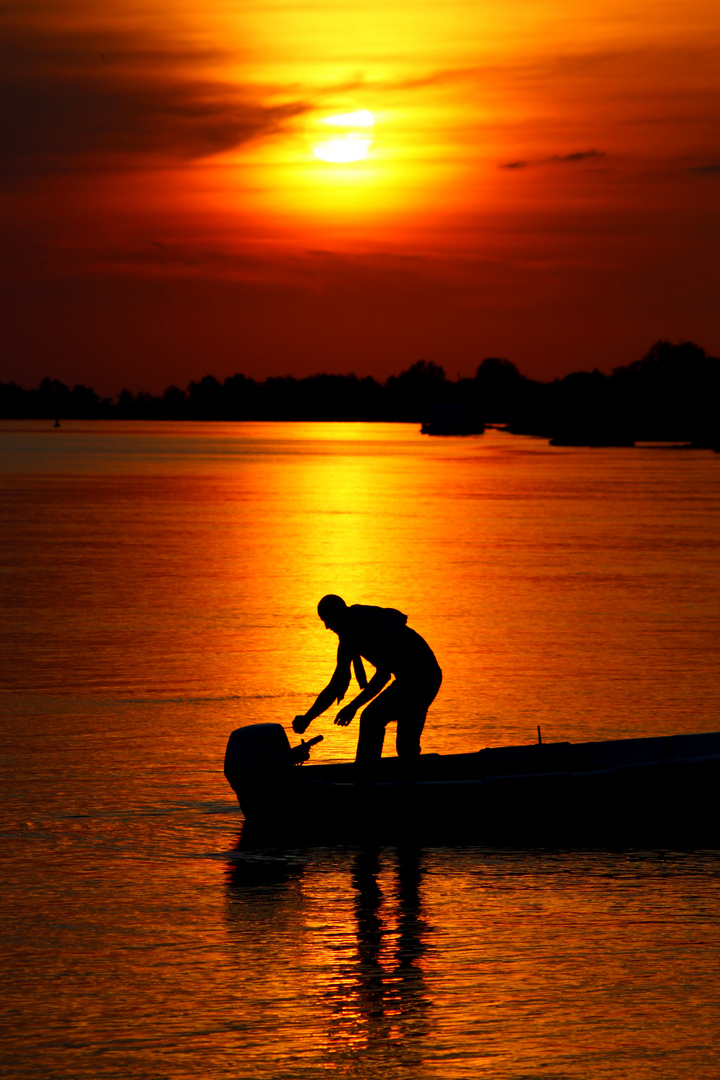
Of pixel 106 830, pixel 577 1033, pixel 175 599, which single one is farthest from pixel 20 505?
pixel 577 1033

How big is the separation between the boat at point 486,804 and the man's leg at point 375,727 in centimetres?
33

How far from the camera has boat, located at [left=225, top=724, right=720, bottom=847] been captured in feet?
44.7

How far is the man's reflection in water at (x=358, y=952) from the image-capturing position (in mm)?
8938

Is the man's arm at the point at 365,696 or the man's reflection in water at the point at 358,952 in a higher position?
the man's arm at the point at 365,696

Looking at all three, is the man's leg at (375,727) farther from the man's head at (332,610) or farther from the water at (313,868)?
the man's head at (332,610)

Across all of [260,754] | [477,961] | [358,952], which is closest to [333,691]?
[260,754]

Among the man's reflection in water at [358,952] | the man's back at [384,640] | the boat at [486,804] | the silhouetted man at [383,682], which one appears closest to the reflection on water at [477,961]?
the man's reflection in water at [358,952]

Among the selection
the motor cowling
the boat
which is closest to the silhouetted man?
the motor cowling

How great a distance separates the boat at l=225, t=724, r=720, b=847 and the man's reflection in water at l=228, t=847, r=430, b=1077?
0.37 meters

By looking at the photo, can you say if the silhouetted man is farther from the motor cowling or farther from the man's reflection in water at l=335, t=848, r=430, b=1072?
the man's reflection in water at l=335, t=848, r=430, b=1072

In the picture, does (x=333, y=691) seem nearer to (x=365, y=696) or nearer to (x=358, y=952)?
(x=365, y=696)

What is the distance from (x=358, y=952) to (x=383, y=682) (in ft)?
12.0

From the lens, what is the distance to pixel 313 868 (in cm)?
1295

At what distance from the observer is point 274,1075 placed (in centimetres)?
851
